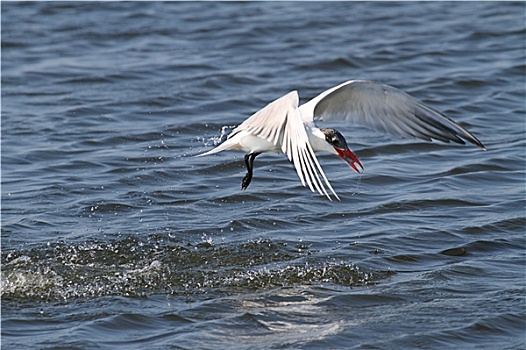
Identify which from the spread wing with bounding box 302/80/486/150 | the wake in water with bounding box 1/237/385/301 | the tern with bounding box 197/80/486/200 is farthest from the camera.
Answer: the spread wing with bounding box 302/80/486/150

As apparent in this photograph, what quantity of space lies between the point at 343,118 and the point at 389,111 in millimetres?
370

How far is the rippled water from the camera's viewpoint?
18.7 ft

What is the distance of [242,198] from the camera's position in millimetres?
8117

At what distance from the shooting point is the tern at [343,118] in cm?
627

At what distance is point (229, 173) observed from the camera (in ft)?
29.0

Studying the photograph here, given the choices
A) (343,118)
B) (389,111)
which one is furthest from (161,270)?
(389,111)

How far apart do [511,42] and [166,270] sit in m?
8.61

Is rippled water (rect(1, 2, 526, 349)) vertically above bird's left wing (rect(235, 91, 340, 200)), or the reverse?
bird's left wing (rect(235, 91, 340, 200))

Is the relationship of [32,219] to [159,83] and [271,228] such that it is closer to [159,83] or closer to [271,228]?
[271,228]

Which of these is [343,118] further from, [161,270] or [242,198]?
[161,270]

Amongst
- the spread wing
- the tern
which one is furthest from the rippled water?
the spread wing

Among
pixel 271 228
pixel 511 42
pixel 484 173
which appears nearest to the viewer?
pixel 271 228

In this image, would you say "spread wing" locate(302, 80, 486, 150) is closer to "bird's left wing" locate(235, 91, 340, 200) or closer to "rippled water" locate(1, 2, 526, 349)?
"bird's left wing" locate(235, 91, 340, 200)

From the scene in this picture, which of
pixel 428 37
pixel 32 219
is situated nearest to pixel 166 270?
pixel 32 219
